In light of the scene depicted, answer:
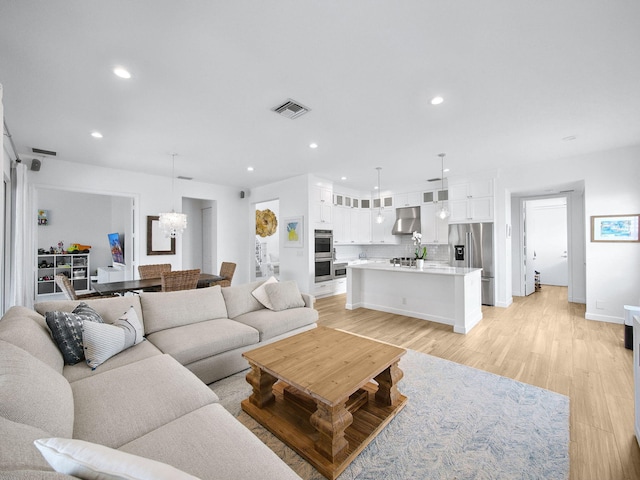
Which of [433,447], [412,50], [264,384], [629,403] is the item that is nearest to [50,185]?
[264,384]

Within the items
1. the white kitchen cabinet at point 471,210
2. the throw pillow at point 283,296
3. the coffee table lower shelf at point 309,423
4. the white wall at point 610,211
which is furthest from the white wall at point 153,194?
the white wall at point 610,211

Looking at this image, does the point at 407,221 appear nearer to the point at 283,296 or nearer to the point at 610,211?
the point at 610,211

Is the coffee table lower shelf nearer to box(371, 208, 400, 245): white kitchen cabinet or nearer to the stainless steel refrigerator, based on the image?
the stainless steel refrigerator

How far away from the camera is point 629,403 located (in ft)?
7.26

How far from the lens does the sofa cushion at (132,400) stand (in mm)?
1274

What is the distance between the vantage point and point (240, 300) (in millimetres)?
3326

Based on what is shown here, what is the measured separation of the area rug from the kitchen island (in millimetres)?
1494

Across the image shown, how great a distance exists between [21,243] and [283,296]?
4.02 m

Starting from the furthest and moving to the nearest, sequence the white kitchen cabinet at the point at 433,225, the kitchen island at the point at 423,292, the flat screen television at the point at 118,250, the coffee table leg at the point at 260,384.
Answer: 1. the flat screen television at the point at 118,250
2. the white kitchen cabinet at the point at 433,225
3. the kitchen island at the point at 423,292
4. the coffee table leg at the point at 260,384

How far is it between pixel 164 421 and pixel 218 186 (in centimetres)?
618

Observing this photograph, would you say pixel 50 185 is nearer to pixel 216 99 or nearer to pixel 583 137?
pixel 216 99

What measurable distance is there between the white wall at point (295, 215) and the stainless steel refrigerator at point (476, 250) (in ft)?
10.2

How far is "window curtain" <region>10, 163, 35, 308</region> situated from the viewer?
13.2 ft

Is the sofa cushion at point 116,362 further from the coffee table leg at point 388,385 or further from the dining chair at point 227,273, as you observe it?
the dining chair at point 227,273
